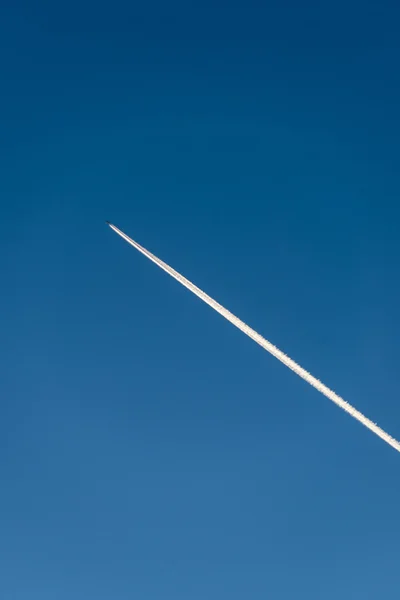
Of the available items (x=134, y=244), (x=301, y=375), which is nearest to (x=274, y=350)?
(x=301, y=375)

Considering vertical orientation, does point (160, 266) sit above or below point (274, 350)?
above

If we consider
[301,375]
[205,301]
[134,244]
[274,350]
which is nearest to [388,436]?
[301,375]

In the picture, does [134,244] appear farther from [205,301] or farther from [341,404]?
[341,404]

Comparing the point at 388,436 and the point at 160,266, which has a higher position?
the point at 160,266

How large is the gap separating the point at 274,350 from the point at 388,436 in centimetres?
1916

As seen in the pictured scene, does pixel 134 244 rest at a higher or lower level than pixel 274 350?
higher

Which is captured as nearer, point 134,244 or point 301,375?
point 301,375

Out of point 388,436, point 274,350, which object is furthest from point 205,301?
point 388,436

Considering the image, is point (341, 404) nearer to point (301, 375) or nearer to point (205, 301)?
point (301, 375)

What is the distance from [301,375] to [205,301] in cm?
1618

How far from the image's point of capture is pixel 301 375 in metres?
74.3

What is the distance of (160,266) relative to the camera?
267 feet

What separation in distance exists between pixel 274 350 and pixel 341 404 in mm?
11606

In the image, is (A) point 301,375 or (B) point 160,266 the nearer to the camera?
(A) point 301,375
